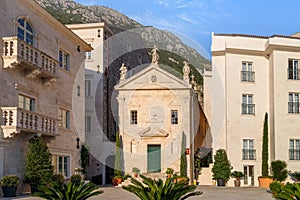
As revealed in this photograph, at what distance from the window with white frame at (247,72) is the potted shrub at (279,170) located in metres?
5.71

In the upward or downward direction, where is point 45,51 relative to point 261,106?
upward

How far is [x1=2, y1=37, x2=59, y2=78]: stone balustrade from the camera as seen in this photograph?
20172mm

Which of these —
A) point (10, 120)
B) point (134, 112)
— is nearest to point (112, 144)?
point (134, 112)

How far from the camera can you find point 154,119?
114 ft

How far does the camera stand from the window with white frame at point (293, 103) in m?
31.4

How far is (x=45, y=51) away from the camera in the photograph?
81.5ft

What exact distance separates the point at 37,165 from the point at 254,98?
1605 centimetres

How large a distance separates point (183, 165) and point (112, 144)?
615cm

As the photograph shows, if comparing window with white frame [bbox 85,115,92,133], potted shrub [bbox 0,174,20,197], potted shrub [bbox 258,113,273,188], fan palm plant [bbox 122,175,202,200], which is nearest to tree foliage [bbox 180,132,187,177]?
potted shrub [bbox 258,113,273,188]

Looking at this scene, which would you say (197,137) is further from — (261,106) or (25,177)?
(25,177)

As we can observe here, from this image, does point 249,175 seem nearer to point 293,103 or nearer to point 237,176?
point 237,176

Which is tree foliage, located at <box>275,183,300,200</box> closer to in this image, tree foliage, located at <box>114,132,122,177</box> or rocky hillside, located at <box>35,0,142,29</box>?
tree foliage, located at <box>114,132,122,177</box>

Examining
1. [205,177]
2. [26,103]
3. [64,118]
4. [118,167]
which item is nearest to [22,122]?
[26,103]

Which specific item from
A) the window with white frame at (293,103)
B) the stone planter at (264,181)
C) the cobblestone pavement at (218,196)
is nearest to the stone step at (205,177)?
the stone planter at (264,181)
